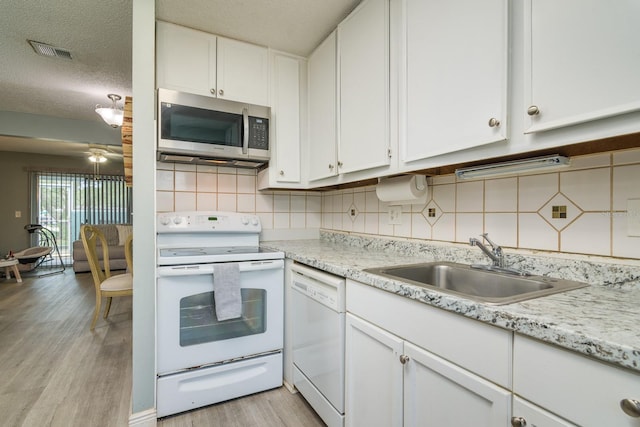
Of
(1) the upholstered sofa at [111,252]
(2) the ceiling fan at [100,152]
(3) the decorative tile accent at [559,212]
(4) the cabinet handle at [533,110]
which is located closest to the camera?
(4) the cabinet handle at [533,110]

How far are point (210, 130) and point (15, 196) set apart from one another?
22.0 feet

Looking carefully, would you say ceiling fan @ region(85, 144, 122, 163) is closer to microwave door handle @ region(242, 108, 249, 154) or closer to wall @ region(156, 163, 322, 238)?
wall @ region(156, 163, 322, 238)

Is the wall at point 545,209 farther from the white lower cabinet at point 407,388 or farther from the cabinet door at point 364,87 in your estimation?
the white lower cabinet at point 407,388

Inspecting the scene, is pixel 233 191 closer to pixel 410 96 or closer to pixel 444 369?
pixel 410 96

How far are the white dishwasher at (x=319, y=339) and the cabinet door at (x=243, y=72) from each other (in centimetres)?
122

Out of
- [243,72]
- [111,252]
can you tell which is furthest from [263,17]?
[111,252]

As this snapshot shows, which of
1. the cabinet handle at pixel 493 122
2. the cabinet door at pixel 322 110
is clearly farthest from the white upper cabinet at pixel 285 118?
the cabinet handle at pixel 493 122

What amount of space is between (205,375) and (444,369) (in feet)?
4.42

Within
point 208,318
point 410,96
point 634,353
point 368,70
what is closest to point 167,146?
point 208,318

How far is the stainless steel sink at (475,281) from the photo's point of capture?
100cm

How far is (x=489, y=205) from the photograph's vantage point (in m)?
1.37

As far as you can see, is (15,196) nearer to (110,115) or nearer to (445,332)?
(110,115)

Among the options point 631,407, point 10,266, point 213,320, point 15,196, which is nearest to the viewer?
point 631,407

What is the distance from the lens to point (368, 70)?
5.17 feet
